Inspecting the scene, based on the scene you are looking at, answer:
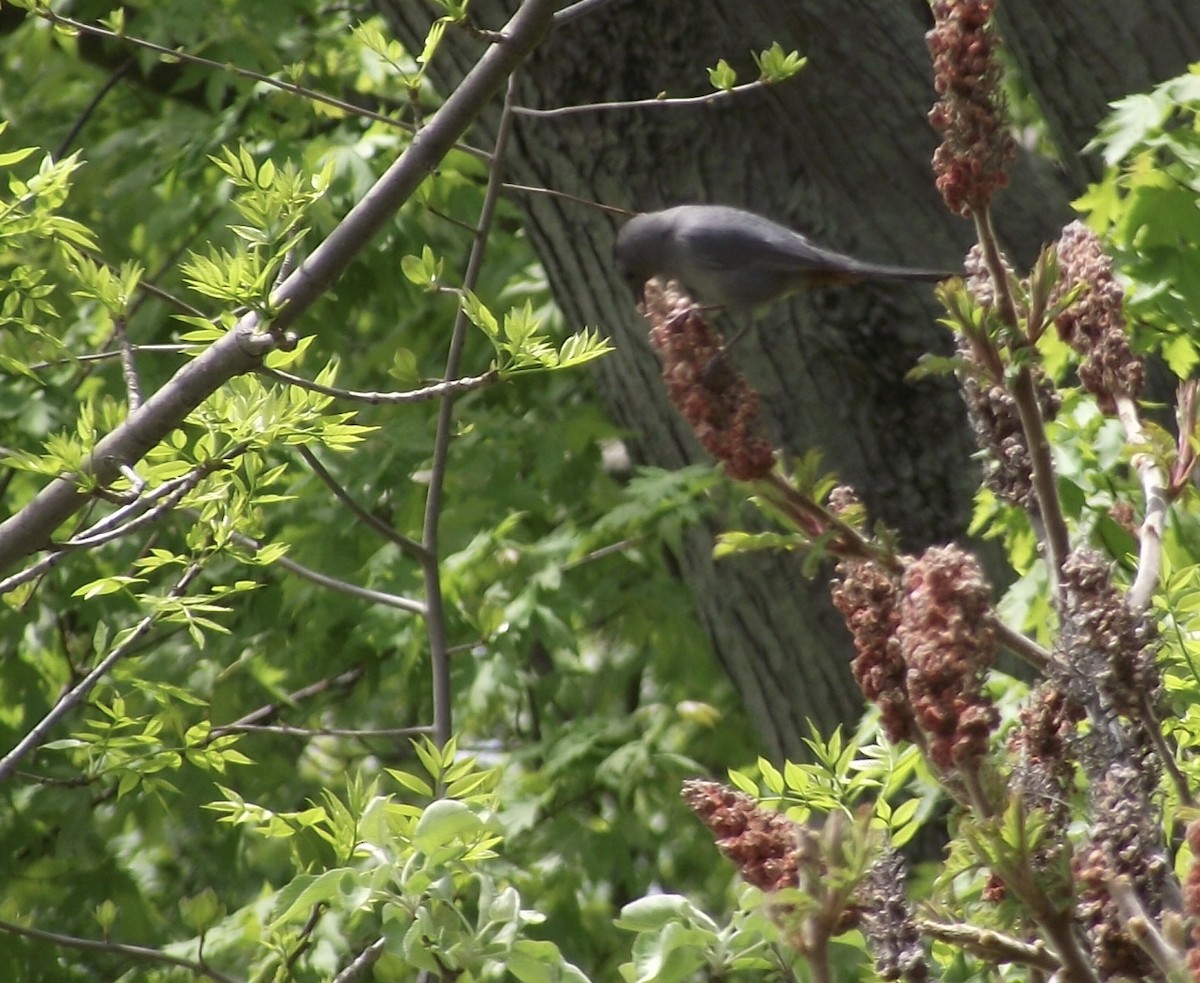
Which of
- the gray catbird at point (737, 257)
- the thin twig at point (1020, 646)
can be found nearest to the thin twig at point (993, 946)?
the thin twig at point (1020, 646)

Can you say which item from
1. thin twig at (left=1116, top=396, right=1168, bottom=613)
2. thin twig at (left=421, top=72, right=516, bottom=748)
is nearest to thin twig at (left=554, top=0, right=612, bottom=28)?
thin twig at (left=421, top=72, right=516, bottom=748)

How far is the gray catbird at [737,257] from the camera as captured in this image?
2.88 meters

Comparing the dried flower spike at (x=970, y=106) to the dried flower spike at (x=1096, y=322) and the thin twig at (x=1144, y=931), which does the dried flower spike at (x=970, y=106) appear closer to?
the dried flower spike at (x=1096, y=322)

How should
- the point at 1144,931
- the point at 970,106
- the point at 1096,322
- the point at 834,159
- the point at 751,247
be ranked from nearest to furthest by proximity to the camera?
the point at 1144,931 → the point at 970,106 → the point at 1096,322 → the point at 751,247 → the point at 834,159

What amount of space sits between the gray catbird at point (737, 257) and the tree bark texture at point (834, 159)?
10.1 inches

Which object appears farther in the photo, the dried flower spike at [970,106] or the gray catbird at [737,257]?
the gray catbird at [737,257]

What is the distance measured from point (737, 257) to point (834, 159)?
1.67 feet

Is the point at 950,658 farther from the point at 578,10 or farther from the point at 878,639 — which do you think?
the point at 578,10

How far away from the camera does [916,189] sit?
10.7 ft

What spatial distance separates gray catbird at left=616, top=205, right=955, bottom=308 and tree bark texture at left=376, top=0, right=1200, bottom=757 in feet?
0.84

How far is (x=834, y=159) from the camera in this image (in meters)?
3.25

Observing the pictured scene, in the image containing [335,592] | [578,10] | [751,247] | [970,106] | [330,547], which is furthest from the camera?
[330,547]

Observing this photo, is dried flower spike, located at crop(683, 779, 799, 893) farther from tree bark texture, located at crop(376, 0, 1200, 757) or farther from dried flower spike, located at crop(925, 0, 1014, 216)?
tree bark texture, located at crop(376, 0, 1200, 757)

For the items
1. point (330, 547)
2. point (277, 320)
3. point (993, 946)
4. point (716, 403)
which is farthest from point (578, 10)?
point (330, 547)
